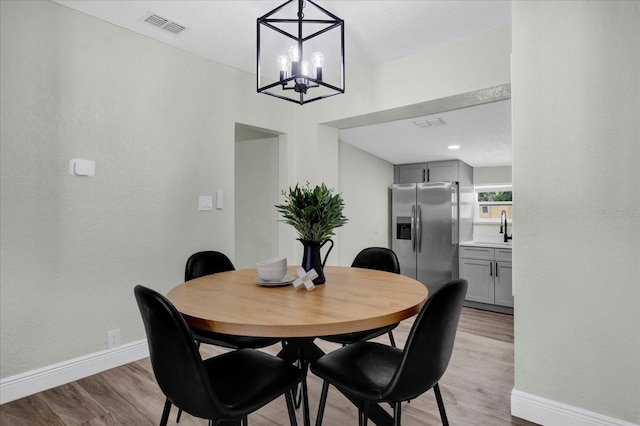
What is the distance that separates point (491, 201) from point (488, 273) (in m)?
1.36

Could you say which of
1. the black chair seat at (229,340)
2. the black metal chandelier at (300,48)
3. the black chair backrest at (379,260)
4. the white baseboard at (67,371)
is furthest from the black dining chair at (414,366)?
the white baseboard at (67,371)

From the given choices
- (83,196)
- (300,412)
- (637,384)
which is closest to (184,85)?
(83,196)

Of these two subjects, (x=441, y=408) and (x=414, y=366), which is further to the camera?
(x=441, y=408)

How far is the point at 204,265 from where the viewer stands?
7.87 feet

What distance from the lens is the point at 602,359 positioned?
1720 mm

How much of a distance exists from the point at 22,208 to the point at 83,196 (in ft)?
1.12

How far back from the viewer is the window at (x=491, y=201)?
207 inches

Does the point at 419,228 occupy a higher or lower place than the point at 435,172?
lower

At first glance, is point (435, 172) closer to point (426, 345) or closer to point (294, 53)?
point (294, 53)

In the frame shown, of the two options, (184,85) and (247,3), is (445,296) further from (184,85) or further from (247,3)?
(184,85)

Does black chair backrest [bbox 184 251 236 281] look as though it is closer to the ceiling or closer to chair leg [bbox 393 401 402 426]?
chair leg [bbox 393 401 402 426]

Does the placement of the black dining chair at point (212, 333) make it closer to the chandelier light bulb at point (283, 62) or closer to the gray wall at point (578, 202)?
the chandelier light bulb at point (283, 62)

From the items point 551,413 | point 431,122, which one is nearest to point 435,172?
point 431,122

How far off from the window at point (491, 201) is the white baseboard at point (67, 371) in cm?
483
